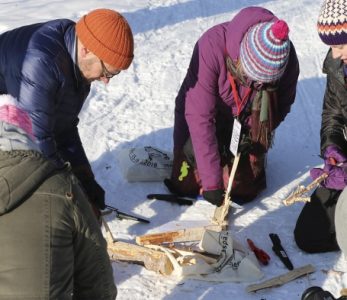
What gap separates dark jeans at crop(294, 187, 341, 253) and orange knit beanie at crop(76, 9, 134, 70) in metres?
1.69

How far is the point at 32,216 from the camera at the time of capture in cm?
207

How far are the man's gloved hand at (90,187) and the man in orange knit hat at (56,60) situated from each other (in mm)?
593

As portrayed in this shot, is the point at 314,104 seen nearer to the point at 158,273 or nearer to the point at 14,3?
the point at 158,273

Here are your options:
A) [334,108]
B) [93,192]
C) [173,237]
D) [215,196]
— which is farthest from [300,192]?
[93,192]

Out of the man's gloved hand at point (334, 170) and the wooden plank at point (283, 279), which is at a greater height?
the man's gloved hand at point (334, 170)

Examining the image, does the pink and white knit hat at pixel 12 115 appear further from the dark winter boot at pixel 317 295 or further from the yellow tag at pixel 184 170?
the yellow tag at pixel 184 170

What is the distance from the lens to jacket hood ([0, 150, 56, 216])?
6.50ft

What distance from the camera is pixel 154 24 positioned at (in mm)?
8047

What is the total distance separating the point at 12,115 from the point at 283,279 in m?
2.26

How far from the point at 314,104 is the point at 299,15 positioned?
9.06 ft

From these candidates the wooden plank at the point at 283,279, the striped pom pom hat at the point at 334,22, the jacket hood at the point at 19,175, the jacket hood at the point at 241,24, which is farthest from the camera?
the jacket hood at the point at 241,24

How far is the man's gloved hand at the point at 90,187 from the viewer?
4004mm

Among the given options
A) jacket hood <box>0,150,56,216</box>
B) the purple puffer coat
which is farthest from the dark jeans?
jacket hood <box>0,150,56,216</box>

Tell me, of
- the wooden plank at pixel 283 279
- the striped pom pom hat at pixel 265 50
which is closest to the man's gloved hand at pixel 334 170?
the wooden plank at pixel 283 279
